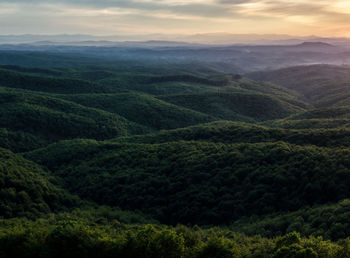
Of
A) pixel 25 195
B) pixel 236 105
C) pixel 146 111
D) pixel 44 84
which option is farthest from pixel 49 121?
pixel 236 105

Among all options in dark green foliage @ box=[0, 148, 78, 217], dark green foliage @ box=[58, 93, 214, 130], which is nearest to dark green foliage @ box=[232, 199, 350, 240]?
dark green foliage @ box=[0, 148, 78, 217]

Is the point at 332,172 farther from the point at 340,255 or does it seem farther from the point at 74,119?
the point at 74,119

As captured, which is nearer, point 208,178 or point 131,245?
point 131,245

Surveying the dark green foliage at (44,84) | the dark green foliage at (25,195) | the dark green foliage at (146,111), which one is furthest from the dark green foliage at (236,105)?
the dark green foliage at (25,195)

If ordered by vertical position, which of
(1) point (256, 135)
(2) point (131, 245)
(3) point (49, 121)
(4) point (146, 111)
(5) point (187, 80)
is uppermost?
(5) point (187, 80)

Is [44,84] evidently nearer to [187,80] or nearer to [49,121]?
[49,121]

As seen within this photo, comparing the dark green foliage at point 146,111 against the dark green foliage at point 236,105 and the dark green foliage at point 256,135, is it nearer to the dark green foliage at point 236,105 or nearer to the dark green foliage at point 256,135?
the dark green foliage at point 236,105

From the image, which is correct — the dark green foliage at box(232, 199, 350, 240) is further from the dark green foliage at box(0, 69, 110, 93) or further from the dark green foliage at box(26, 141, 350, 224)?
the dark green foliage at box(0, 69, 110, 93)

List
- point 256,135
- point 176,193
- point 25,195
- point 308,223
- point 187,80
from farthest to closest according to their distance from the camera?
point 187,80 < point 256,135 < point 176,193 < point 25,195 < point 308,223

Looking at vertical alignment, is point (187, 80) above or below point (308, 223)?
above
